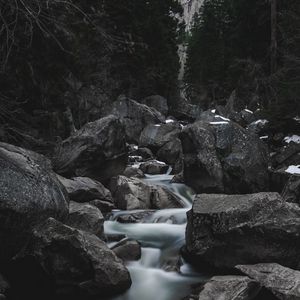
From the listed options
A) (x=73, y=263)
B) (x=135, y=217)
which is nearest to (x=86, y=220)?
(x=73, y=263)

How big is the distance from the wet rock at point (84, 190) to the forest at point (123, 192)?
38 millimetres

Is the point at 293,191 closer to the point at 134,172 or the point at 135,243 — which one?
the point at 135,243

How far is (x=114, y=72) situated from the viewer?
1249 inches

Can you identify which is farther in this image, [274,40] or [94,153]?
[274,40]

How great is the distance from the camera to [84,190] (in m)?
11.0

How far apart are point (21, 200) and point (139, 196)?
17.9 feet

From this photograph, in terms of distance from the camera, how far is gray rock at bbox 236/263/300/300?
5.94 metres

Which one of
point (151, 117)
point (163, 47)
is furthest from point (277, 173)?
point (163, 47)

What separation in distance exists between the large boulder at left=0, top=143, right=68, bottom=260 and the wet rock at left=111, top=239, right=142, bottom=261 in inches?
49.7

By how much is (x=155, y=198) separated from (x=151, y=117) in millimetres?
16195

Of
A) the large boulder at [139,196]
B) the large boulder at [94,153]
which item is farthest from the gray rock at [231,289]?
the large boulder at [94,153]

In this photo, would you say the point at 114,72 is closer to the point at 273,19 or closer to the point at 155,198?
the point at 273,19

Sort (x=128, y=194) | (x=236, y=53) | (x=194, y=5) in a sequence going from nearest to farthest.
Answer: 1. (x=128, y=194)
2. (x=236, y=53)
3. (x=194, y=5)

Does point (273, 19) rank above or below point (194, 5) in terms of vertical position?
below
